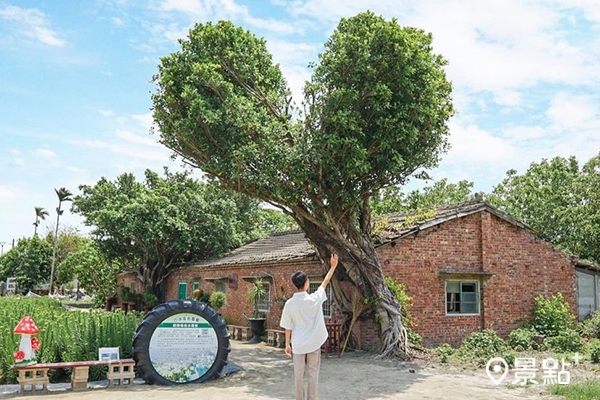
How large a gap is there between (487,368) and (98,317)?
8269 mm

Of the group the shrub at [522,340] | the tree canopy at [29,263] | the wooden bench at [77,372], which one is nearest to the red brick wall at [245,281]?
the shrub at [522,340]

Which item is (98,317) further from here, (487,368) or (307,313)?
(487,368)

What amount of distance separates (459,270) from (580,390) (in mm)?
7721

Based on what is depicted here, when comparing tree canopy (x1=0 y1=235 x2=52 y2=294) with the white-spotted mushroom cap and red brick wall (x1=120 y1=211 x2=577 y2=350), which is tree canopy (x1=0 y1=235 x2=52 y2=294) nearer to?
red brick wall (x1=120 y1=211 x2=577 y2=350)

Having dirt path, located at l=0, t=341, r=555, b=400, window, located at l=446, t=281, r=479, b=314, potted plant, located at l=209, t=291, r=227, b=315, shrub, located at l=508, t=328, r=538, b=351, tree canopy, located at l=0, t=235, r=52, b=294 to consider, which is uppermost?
tree canopy, located at l=0, t=235, r=52, b=294

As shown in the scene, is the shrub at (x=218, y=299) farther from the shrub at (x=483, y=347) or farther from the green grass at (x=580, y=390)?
the green grass at (x=580, y=390)

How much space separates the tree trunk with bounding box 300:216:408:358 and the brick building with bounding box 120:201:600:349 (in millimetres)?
895

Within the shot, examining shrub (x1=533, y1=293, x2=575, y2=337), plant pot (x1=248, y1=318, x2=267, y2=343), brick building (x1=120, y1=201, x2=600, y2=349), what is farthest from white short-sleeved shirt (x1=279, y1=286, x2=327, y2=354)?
shrub (x1=533, y1=293, x2=575, y2=337)

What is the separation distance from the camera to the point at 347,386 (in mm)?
11195

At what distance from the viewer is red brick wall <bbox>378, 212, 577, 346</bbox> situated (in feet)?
55.4

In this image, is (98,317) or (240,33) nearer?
(98,317)

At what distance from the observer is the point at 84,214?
3200 centimetres

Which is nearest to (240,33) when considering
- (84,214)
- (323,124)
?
(323,124)

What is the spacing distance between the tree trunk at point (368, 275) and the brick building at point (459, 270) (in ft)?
2.94
